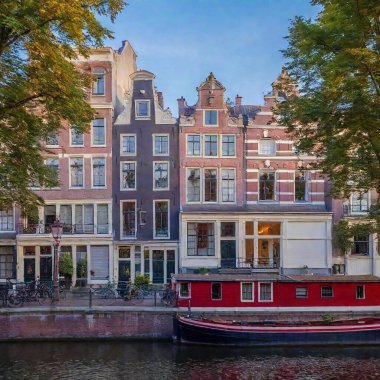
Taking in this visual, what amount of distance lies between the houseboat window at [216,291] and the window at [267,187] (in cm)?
1062

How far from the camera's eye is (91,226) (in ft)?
106

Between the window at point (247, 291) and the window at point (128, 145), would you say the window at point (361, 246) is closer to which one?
the window at point (247, 291)

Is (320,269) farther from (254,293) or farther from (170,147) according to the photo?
(170,147)

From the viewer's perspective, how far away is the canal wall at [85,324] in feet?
72.2

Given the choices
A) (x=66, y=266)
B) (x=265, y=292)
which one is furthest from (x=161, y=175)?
(x=265, y=292)

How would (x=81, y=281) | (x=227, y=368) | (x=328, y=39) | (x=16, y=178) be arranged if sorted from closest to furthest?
1. (x=328, y=39)
2. (x=16, y=178)
3. (x=227, y=368)
4. (x=81, y=281)

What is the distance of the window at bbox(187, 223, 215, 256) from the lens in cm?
3222

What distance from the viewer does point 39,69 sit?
36.3 ft

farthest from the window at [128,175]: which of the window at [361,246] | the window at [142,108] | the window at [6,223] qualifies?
the window at [361,246]

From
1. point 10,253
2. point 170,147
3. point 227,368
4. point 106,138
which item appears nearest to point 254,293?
point 227,368

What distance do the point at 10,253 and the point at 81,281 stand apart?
16.5 feet

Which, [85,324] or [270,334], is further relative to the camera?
[85,324]

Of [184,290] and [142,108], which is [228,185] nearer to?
[142,108]

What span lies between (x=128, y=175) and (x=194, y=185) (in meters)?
4.33
